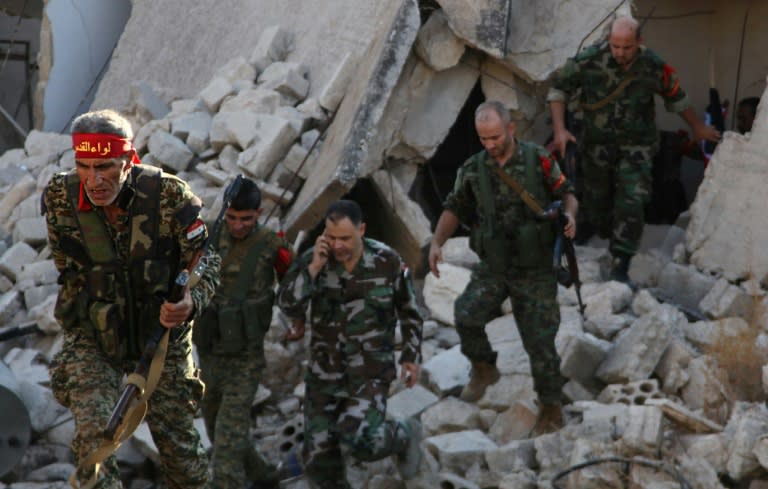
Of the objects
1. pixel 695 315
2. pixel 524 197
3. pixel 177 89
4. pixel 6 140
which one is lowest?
pixel 6 140

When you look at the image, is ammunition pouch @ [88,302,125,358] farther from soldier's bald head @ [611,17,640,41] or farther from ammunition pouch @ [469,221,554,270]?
soldier's bald head @ [611,17,640,41]

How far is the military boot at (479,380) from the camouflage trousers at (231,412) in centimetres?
131

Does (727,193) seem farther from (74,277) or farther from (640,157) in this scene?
(74,277)

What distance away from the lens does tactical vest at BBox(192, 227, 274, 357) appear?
5.96 m

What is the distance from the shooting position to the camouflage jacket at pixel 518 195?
245 inches

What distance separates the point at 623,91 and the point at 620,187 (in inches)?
23.1

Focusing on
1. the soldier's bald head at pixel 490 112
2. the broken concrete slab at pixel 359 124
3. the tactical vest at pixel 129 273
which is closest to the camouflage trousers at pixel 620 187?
the broken concrete slab at pixel 359 124

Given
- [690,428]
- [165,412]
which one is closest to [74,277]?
[165,412]

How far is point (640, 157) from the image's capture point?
7676 millimetres

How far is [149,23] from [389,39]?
4.56 metres

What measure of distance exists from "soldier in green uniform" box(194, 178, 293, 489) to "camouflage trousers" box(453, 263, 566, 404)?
3.43 feet

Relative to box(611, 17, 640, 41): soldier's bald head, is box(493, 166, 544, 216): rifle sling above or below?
below

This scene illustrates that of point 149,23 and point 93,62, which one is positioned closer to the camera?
point 149,23

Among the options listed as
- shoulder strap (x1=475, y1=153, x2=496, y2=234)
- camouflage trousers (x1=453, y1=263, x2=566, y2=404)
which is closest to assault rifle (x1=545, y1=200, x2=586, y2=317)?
camouflage trousers (x1=453, y1=263, x2=566, y2=404)
